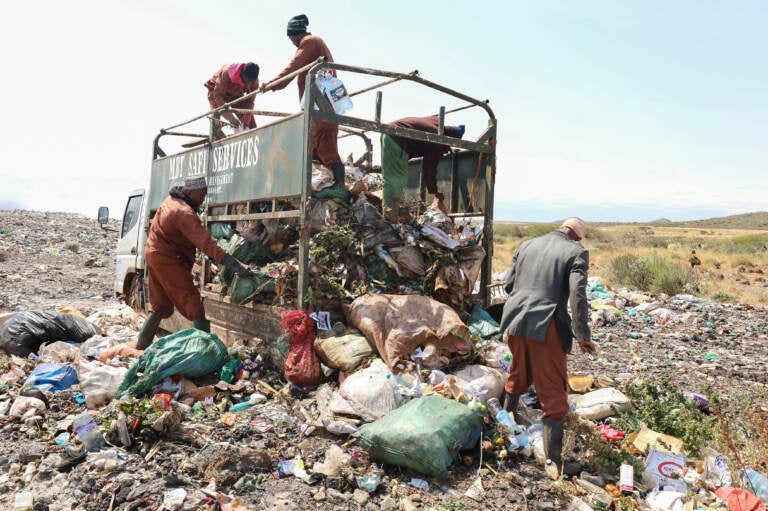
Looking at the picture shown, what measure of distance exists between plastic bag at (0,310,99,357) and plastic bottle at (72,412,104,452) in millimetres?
2406

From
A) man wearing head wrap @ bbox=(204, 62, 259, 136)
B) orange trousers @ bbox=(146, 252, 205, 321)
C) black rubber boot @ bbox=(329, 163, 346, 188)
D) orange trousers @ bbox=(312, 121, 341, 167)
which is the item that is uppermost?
man wearing head wrap @ bbox=(204, 62, 259, 136)

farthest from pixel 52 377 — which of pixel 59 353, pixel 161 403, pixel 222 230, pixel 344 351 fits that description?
pixel 344 351

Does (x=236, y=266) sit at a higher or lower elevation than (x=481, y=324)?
higher

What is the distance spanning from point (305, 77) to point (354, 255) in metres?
1.79

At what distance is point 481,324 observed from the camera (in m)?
5.15

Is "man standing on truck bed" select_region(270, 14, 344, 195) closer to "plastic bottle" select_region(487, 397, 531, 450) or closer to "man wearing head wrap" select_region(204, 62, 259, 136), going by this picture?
"man wearing head wrap" select_region(204, 62, 259, 136)

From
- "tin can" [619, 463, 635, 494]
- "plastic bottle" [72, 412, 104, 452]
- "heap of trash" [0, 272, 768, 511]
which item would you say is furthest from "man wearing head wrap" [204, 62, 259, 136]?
"tin can" [619, 463, 635, 494]

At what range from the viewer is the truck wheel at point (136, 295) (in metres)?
7.46

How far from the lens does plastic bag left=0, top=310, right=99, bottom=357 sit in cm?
535

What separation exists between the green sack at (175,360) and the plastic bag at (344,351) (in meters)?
0.91

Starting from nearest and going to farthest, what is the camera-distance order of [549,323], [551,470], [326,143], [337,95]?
[551,470]
[549,323]
[337,95]
[326,143]

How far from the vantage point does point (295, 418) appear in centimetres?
391

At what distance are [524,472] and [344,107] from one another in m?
3.14

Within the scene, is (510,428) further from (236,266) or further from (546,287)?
(236,266)
